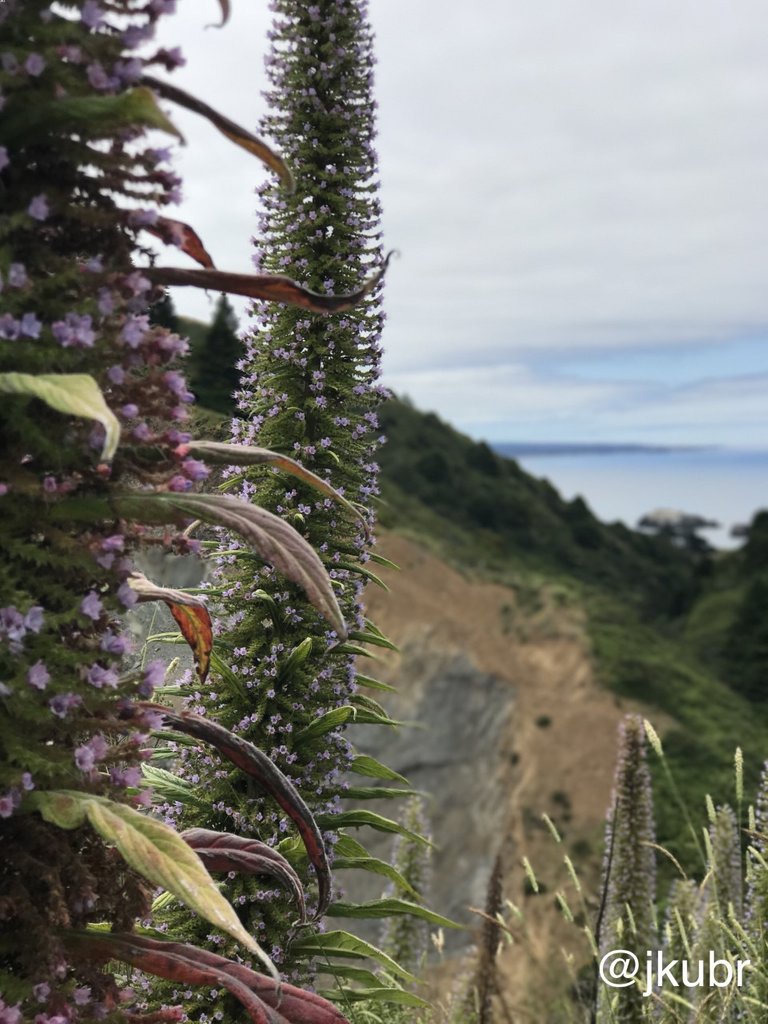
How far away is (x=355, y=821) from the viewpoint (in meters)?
5.29

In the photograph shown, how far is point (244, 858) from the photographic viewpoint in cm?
287

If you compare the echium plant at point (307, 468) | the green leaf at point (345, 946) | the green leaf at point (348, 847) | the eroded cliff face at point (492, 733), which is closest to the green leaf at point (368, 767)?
the echium plant at point (307, 468)

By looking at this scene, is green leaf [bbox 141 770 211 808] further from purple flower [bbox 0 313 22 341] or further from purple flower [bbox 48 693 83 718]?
purple flower [bbox 0 313 22 341]

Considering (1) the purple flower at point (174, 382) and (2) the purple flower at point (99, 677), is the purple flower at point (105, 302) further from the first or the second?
(2) the purple flower at point (99, 677)

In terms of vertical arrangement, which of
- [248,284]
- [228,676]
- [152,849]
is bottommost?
[228,676]

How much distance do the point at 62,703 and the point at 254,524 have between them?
62 cm

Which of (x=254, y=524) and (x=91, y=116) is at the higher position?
(x=91, y=116)

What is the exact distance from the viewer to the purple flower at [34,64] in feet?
7.47

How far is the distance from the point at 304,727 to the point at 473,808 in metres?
34.0

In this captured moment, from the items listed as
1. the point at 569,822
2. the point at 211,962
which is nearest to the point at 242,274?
the point at 211,962

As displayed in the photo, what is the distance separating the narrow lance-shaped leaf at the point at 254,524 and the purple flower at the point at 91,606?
8.9 inches

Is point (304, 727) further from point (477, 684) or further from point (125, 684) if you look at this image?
point (477, 684)

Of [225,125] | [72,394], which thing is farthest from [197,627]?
[225,125]

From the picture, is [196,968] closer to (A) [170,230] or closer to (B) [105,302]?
(B) [105,302]
